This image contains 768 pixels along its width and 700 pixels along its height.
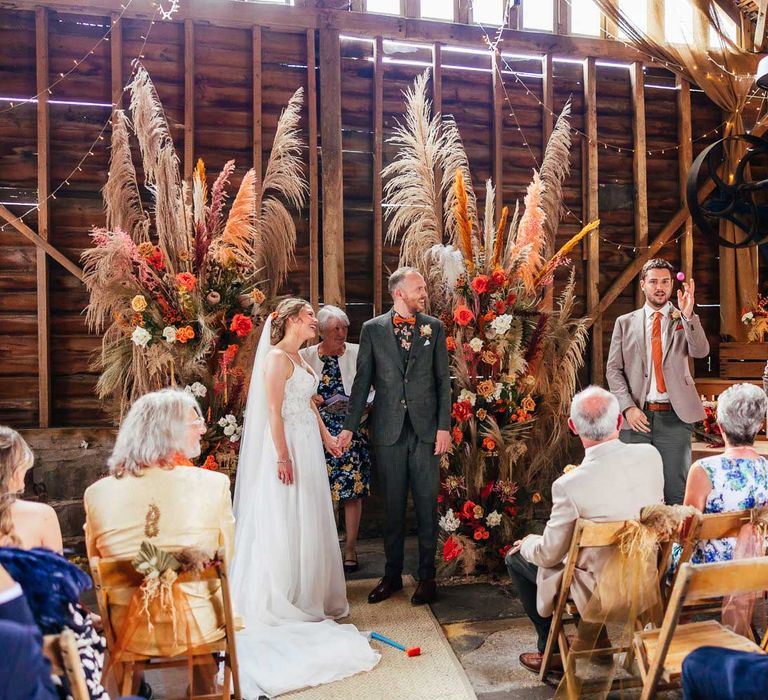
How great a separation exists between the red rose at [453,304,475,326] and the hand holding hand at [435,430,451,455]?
2.31 feet

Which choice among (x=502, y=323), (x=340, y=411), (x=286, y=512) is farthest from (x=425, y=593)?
(x=502, y=323)

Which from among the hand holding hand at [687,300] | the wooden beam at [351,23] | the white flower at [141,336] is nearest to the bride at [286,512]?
Result: the white flower at [141,336]

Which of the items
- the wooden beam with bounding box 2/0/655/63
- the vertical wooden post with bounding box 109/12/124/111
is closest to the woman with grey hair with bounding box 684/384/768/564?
the wooden beam with bounding box 2/0/655/63

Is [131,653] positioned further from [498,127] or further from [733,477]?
[498,127]

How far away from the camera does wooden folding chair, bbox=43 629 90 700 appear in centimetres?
158

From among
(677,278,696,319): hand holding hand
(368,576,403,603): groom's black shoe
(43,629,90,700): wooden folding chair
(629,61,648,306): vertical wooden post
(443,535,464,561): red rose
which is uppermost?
(629,61,648,306): vertical wooden post

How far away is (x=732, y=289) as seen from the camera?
595 cm

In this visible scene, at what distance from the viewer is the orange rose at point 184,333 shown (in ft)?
13.5

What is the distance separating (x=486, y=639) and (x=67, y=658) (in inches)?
91.4

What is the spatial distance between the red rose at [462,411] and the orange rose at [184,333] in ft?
5.33

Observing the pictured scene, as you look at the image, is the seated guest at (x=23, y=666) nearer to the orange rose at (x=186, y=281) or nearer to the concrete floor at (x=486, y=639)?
the concrete floor at (x=486, y=639)

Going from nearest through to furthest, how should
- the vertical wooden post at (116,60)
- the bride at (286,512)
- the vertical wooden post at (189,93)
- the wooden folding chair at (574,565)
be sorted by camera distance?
the wooden folding chair at (574,565)
the bride at (286,512)
the vertical wooden post at (116,60)
the vertical wooden post at (189,93)

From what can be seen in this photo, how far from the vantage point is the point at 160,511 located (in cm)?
238

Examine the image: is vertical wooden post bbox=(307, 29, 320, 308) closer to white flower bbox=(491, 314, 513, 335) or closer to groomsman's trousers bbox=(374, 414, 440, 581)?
white flower bbox=(491, 314, 513, 335)
